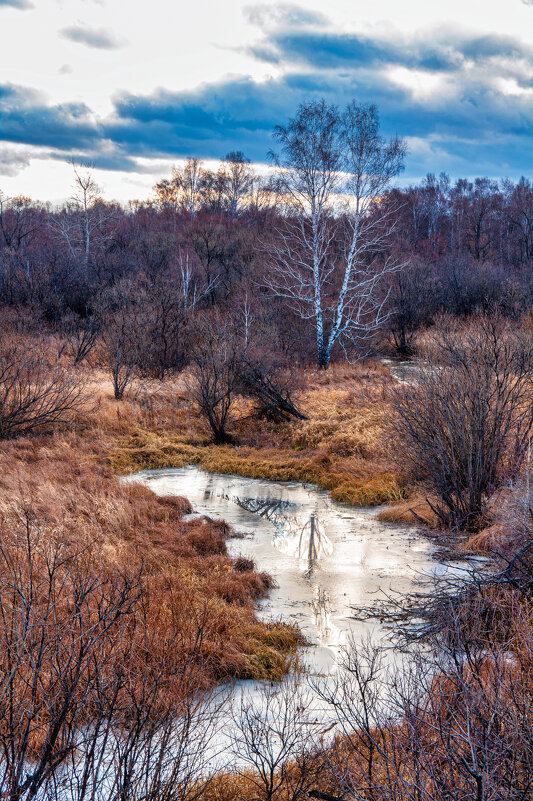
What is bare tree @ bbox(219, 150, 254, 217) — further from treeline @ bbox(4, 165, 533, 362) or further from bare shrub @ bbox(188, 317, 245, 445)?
bare shrub @ bbox(188, 317, 245, 445)

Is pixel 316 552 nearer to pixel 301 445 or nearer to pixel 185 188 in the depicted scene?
pixel 301 445

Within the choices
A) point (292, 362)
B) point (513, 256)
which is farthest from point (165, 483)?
point (513, 256)

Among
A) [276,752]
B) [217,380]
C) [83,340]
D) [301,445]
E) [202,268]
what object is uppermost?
[202,268]

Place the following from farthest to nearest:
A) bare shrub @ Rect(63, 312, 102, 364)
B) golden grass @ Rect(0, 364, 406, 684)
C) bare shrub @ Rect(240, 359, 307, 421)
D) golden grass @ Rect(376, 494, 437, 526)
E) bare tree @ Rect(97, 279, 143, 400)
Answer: bare shrub @ Rect(63, 312, 102, 364) → bare tree @ Rect(97, 279, 143, 400) → bare shrub @ Rect(240, 359, 307, 421) → golden grass @ Rect(376, 494, 437, 526) → golden grass @ Rect(0, 364, 406, 684)

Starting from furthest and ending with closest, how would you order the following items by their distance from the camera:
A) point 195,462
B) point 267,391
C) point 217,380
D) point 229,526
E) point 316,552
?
point 267,391 → point 217,380 → point 195,462 → point 229,526 → point 316,552

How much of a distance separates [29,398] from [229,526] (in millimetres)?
7510

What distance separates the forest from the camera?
3469 mm

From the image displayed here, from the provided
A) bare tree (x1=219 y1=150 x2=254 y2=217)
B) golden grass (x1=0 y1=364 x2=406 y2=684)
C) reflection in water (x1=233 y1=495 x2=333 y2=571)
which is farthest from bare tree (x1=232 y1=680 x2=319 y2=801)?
bare tree (x1=219 y1=150 x2=254 y2=217)

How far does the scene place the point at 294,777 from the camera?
4.27 meters

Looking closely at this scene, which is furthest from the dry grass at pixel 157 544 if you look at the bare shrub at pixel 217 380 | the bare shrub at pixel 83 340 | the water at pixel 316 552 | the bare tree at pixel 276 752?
the bare shrub at pixel 83 340

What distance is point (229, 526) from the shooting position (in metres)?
10.8

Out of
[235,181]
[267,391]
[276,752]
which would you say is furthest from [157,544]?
[235,181]

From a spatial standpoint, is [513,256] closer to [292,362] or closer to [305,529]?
[292,362]

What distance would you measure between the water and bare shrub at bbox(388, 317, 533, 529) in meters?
0.96
